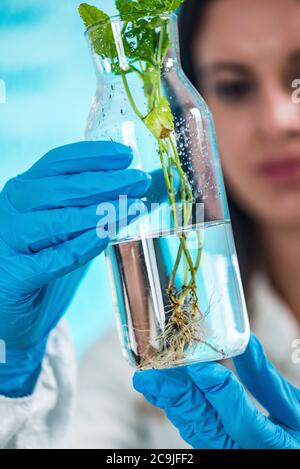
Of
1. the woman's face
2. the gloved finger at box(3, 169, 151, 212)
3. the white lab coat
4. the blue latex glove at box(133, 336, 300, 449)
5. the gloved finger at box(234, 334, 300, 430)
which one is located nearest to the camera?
the gloved finger at box(3, 169, 151, 212)

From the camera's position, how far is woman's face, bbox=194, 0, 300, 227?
189 cm

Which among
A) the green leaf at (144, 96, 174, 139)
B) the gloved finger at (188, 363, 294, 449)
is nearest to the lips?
the gloved finger at (188, 363, 294, 449)

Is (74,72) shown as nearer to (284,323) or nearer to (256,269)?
(256,269)

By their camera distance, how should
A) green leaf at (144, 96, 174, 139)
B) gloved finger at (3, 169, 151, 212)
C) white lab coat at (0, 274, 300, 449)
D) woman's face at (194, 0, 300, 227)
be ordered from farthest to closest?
white lab coat at (0, 274, 300, 449), woman's face at (194, 0, 300, 227), gloved finger at (3, 169, 151, 212), green leaf at (144, 96, 174, 139)

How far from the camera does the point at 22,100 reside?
207cm

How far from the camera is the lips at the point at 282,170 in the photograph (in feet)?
6.38

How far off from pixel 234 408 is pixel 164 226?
0.43 meters

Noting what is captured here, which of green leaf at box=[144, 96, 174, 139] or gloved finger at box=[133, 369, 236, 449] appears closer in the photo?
green leaf at box=[144, 96, 174, 139]

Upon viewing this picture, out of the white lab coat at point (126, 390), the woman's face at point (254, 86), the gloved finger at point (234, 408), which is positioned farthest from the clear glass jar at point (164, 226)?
the white lab coat at point (126, 390)

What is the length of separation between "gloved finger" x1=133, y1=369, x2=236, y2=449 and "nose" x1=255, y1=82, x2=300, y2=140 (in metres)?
0.95

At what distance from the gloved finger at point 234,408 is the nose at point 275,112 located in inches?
37.4

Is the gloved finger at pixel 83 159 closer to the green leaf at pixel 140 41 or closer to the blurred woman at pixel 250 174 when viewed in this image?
the green leaf at pixel 140 41

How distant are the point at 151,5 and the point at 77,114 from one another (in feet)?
3.59

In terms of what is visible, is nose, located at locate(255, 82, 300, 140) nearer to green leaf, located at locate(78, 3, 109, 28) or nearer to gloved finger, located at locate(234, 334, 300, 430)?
gloved finger, located at locate(234, 334, 300, 430)
